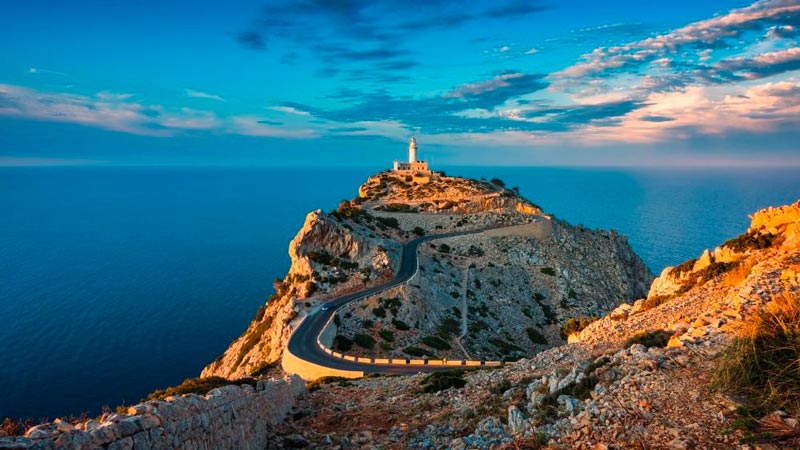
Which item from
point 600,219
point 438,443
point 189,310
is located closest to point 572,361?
point 438,443

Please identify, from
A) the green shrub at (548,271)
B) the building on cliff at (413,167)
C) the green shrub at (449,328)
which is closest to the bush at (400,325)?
the green shrub at (449,328)

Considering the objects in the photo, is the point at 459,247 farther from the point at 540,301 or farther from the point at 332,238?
the point at 332,238

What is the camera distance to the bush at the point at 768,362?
7.20 metres

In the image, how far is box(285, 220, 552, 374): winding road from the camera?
102 ft

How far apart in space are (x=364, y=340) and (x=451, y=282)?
68.2 ft

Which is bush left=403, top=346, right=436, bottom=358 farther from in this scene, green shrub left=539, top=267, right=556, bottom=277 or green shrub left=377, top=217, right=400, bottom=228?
green shrub left=377, top=217, right=400, bottom=228

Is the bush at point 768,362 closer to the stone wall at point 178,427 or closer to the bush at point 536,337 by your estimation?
the stone wall at point 178,427

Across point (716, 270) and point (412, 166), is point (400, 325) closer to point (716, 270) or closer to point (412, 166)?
point (716, 270)

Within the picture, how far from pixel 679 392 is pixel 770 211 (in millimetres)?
26089

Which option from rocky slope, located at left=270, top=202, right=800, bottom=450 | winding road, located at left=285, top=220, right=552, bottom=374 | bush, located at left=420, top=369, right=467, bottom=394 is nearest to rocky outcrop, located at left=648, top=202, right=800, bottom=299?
rocky slope, located at left=270, top=202, right=800, bottom=450

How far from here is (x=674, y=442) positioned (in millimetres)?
7254

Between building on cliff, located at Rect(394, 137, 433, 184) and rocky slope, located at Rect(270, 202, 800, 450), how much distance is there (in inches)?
3604

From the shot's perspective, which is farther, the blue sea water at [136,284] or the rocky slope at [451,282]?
the blue sea water at [136,284]

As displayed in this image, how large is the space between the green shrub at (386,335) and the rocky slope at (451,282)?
13 cm
